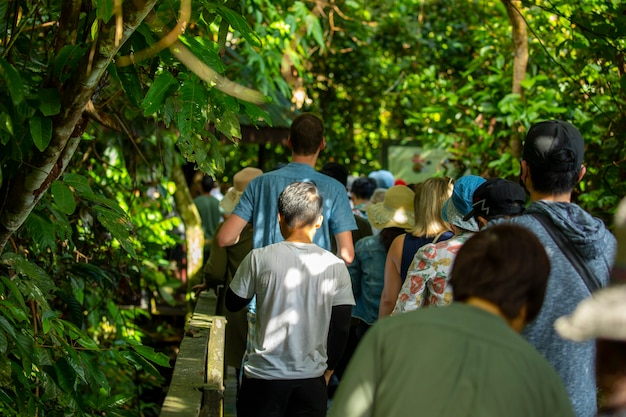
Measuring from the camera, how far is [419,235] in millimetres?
5238

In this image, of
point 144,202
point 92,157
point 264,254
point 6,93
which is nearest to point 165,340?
point 144,202

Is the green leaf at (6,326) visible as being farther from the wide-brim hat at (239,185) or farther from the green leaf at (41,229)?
the wide-brim hat at (239,185)

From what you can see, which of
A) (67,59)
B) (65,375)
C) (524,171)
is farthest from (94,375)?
(524,171)

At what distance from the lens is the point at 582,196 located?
302 inches

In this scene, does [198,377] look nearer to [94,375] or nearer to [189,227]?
[94,375]

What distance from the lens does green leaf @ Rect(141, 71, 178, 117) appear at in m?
3.72

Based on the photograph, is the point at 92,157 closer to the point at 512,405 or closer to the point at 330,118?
the point at 512,405

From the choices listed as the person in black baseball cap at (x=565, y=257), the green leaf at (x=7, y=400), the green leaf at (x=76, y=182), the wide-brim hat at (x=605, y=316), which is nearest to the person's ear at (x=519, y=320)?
the wide-brim hat at (x=605, y=316)

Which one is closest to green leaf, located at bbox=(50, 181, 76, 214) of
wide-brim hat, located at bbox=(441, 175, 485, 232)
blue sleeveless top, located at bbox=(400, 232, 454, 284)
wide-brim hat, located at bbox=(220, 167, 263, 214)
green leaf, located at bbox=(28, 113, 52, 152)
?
green leaf, located at bbox=(28, 113, 52, 152)

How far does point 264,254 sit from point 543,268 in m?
2.16

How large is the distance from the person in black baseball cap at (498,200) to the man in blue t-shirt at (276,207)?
1583 millimetres

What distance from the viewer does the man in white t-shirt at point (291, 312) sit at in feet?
14.6

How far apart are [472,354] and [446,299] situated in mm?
1914

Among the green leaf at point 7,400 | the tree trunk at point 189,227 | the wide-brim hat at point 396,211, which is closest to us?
the green leaf at point 7,400
